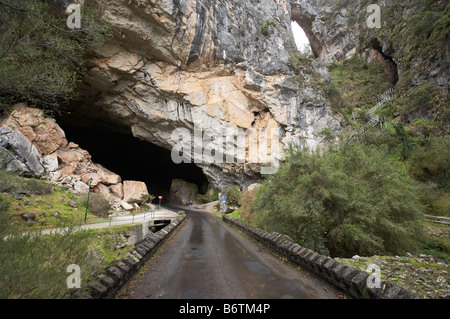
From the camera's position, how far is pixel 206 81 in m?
25.2

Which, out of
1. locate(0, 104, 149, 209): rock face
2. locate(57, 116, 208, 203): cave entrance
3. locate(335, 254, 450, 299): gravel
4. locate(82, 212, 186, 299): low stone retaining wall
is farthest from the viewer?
locate(57, 116, 208, 203): cave entrance

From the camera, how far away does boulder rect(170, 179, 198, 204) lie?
1572 inches

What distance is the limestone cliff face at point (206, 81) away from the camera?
20500 millimetres

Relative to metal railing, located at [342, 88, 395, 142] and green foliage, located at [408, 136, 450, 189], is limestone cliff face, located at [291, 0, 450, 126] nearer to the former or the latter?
metal railing, located at [342, 88, 395, 142]

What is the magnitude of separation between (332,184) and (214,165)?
22.3 m

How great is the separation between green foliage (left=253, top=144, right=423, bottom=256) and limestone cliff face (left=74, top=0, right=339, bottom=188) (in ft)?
46.8

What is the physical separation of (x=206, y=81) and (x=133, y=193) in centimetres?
1565

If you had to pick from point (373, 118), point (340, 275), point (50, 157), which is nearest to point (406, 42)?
point (373, 118)

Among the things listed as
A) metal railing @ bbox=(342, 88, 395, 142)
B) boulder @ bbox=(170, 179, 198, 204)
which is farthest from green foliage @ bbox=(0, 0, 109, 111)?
boulder @ bbox=(170, 179, 198, 204)

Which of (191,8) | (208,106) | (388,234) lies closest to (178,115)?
(208,106)

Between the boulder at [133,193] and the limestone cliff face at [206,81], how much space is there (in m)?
6.93

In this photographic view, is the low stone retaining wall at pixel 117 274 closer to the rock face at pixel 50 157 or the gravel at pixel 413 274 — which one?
the gravel at pixel 413 274

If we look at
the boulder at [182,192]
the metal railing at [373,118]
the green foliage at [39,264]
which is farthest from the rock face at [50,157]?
the metal railing at [373,118]
